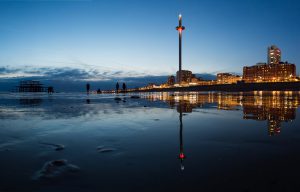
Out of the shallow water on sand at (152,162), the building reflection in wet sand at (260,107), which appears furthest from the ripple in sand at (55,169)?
the building reflection in wet sand at (260,107)

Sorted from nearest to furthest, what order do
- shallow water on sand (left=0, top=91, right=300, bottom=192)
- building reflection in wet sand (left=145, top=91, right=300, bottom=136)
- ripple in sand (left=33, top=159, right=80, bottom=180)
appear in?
shallow water on sand (left=0, top=91, right=300, bottom=192)
ripple in sand (left=33, top=159, right=80, bottom=180)
building reflection in wet sand (left=145, top=91, right=300, bottom=136)

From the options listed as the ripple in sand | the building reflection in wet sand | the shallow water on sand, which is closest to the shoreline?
the building reflection in wet sand

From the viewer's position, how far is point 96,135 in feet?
25.3

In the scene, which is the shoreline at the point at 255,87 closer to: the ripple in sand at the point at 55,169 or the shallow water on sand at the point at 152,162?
the shallow water on sand at the point at 152,162

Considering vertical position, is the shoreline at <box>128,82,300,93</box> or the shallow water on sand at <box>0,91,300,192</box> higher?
the shoreline at <box>128,82,300,93</box>

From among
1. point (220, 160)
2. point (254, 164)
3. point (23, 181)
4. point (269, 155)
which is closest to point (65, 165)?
point (23, 181)

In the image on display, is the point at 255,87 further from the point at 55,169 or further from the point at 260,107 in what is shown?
the point at 55,169

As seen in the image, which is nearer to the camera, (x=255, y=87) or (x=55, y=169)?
(x=55, y=169)

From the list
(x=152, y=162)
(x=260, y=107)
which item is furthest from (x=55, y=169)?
(x=260, y=107)

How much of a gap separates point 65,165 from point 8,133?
4.96 m

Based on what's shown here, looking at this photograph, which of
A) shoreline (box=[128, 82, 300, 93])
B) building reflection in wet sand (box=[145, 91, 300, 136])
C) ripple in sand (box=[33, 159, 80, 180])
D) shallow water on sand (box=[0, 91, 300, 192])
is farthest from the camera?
shoreline (box=[128, 82, 300, 93])

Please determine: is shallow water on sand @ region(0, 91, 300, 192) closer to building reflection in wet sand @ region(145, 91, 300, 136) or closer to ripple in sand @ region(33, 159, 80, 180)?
ripple in sand @ region(33, 159, 80, 180)

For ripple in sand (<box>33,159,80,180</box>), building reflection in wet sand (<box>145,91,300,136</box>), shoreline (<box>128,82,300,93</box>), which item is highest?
shoreline (<box>128,82,300,93</box>)

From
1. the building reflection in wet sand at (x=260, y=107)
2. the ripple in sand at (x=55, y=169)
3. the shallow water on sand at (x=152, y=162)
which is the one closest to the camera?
the shallow water on sand at (x=152, y=162)
